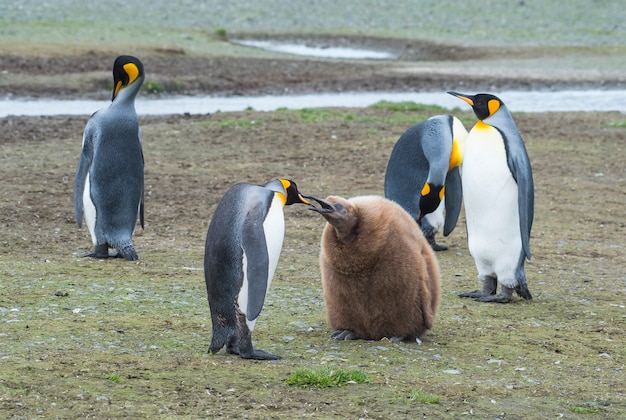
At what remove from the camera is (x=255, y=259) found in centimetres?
503

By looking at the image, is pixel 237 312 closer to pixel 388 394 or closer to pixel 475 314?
pixel 388 394

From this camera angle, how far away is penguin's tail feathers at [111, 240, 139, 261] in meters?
7.79

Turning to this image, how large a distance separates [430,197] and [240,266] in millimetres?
3728

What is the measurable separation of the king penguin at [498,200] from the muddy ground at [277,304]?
0.24 meters

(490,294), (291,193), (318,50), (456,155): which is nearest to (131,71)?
(456,155)

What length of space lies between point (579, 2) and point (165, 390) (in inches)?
1764

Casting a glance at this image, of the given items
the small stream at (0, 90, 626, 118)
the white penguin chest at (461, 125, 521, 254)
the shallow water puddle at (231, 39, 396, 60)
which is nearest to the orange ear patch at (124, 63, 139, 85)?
the white penguin chest at (461, 125, 521, 254)

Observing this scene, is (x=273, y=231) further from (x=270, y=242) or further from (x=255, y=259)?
(x=255, y=259)

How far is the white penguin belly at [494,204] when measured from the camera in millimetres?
6941

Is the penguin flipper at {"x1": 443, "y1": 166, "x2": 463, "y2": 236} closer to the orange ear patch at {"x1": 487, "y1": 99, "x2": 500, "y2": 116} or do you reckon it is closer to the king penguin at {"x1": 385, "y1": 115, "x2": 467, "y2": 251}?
the king penguin at {"x1": 385, "y1": 115, "x2": 467, "y2": 251}

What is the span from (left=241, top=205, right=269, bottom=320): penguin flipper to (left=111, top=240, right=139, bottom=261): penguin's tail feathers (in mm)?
2934

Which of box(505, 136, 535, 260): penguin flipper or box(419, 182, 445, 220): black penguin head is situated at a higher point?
box(505, 136, 535, 260): penguin flipper

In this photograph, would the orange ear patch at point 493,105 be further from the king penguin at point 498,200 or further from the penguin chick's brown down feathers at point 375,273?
the penguin chick's brown down feathers at point 375,273

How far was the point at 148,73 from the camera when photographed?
2122 cm
